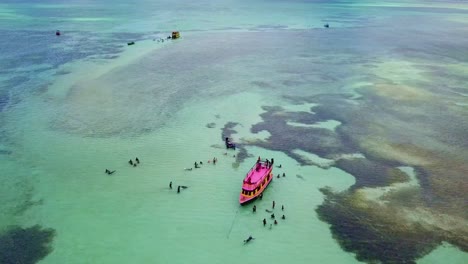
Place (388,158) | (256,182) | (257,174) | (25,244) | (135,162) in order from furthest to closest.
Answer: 1. (388,158)
2. (135,162)
3. (257,174)
4. (256,182)
5. (25,244)

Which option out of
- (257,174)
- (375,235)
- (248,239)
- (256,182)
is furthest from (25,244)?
(375,235)

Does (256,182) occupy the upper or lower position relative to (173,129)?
upper

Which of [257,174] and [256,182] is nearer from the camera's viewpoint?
[256,182]

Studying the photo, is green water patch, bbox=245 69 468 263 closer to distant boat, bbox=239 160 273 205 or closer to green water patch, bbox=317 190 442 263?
green water patch, bbox=317 190 442 263

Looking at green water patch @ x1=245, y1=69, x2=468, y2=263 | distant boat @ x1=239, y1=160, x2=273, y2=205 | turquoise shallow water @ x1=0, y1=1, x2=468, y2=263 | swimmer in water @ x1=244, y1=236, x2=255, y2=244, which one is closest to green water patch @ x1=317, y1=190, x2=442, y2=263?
green water patch @ x1=245, y1=69, x2=468, y2=263

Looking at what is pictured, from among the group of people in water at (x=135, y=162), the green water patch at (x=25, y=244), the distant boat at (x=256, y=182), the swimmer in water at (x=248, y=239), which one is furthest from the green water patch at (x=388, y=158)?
the green water patch at (x=25, y=244)

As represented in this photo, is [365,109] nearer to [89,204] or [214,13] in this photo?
[89,204]

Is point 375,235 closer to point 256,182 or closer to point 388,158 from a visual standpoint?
point 256,182
